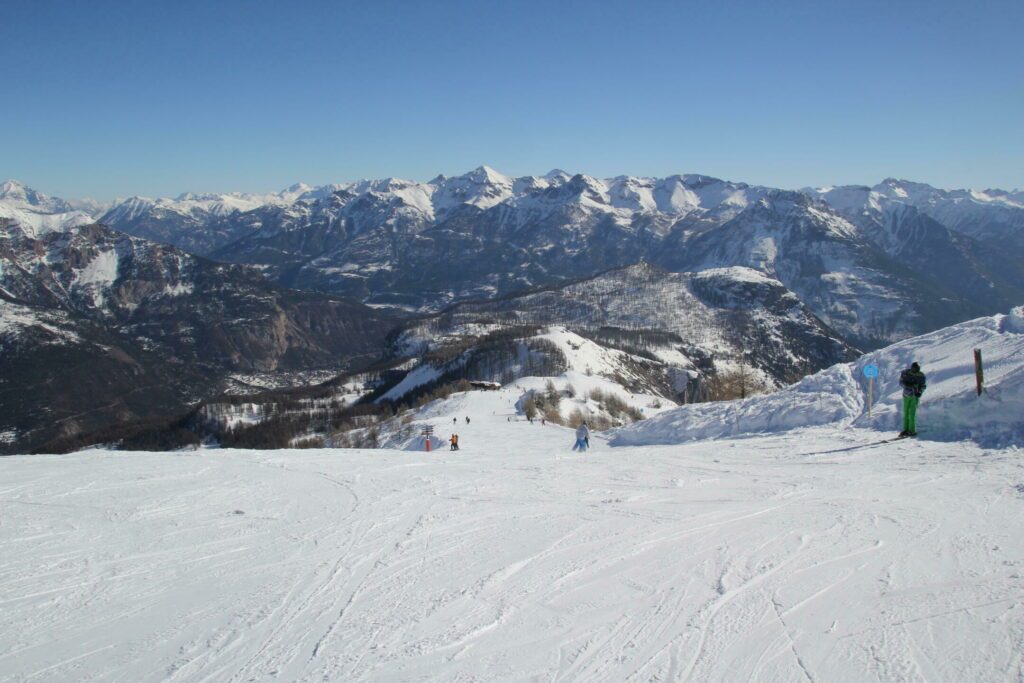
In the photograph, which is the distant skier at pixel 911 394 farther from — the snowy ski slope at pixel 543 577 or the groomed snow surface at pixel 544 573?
the snowy ski slope at pixel 543 577

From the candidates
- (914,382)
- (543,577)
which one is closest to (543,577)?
(543,577)

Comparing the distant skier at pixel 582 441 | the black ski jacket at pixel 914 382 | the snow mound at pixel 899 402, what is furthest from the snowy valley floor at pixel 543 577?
the distant skier at pixel 582 441

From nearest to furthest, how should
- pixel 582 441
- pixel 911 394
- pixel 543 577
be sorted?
pixel 543 577 → pixel 911 394 → pixel 582 441

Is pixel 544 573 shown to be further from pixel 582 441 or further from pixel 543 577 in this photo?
pixel 582 441

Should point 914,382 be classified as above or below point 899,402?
above

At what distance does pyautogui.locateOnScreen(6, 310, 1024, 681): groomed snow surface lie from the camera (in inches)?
281

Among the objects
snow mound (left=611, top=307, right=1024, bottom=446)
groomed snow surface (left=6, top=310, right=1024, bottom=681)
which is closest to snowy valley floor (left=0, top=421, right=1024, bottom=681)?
groomed snow surface (left=6, top=310, right=1024, bottom=681)

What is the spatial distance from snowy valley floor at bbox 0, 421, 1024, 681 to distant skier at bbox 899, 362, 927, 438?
2365 millimetres

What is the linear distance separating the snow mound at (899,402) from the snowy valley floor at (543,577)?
2625 millimetres

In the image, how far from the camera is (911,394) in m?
18.2

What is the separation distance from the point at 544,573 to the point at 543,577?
0.52ft

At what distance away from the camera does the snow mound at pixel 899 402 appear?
57.7ft

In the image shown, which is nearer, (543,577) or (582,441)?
(543,577)

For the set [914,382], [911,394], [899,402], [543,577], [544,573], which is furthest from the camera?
[899,402]
